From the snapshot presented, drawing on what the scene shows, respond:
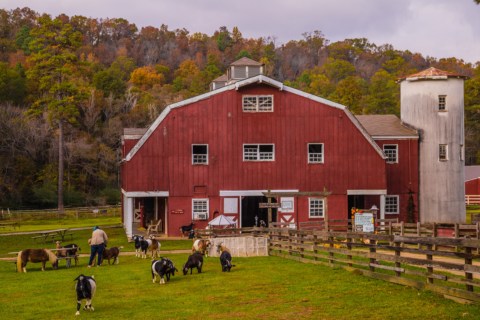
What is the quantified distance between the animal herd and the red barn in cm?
933

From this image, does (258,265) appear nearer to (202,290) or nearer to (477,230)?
(202,290)

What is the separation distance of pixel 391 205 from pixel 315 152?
6901 mm

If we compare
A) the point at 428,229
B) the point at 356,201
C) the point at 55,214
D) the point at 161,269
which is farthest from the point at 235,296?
the point at 55,214

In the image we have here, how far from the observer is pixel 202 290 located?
64.2ft

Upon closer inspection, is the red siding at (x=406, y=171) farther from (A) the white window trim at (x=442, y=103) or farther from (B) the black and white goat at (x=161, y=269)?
(B) the black and white goat at (x=161, y=269)

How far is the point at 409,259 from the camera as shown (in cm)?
1755

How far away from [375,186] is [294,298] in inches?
1041

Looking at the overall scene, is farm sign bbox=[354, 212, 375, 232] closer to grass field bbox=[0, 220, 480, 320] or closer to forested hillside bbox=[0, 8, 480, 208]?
grass field bbox=[0, 220, 480, 320]

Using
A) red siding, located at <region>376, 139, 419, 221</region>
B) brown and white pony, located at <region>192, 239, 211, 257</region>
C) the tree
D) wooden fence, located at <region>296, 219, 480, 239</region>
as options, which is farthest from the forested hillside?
brown and white pony, located at <region>192, 239, 211, 257</region>

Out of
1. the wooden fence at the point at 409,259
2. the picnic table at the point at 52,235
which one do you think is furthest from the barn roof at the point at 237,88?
the wooden fence at the point at 409,259

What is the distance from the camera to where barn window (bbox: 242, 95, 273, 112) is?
4232 cm

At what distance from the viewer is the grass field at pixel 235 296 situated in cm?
1532

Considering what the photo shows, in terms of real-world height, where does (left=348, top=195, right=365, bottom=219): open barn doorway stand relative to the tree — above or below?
below

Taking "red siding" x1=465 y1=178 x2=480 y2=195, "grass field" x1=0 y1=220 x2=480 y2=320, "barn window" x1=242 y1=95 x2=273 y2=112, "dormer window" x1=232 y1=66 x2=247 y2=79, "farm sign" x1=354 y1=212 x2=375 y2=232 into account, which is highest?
"dormer window" x1=232 y1=66 x2=247 y2=79
